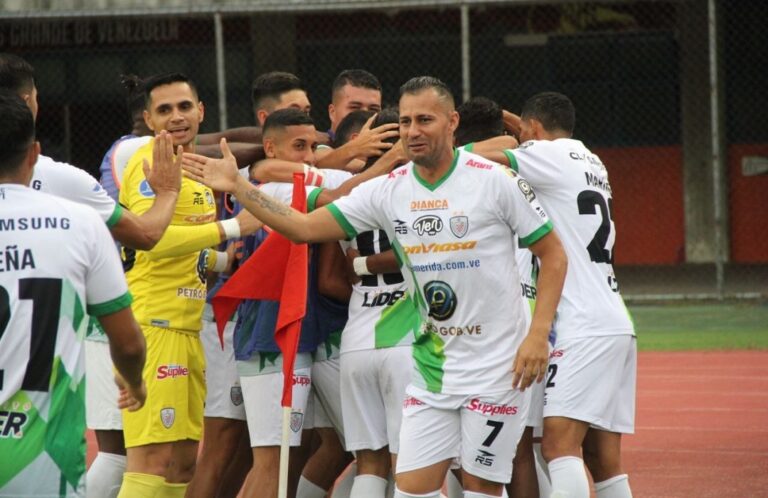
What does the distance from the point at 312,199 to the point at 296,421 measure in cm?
112

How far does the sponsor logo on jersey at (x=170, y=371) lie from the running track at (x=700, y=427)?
3235 millimetres

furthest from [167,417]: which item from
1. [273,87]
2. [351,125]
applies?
[273,87]

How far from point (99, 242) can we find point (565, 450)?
291 cm

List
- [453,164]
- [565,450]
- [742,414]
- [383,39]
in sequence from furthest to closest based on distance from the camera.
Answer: [383,39]
[742,414]
[565,450]
[453,164]

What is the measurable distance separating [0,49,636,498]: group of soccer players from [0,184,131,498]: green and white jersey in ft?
1.25

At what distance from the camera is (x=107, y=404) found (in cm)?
655

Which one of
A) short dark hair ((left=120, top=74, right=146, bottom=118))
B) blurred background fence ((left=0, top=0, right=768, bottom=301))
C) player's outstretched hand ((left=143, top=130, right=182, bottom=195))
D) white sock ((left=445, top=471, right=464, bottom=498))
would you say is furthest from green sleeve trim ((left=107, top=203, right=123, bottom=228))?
blurred background fence ((left=0, top=0, right=768, bottom=301))

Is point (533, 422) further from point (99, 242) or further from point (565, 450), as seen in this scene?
point (99, 242)

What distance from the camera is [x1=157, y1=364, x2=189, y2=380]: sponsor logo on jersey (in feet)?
20.7

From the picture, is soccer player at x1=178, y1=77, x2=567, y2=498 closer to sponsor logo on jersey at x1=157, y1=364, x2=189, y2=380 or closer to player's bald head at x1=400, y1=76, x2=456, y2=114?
player's bald head at x1=400, y1=76, x2=456, y2=114

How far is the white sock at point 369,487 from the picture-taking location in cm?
645

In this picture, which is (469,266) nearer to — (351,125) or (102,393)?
(351,125)

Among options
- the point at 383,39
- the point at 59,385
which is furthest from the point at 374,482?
the point at 383,39

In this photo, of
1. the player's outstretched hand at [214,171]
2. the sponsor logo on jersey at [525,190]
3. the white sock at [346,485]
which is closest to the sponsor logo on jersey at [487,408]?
the sponsor logo on jersey at [525,190]
